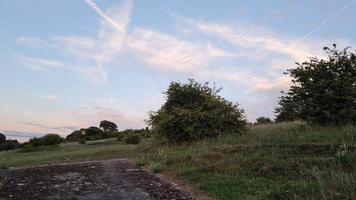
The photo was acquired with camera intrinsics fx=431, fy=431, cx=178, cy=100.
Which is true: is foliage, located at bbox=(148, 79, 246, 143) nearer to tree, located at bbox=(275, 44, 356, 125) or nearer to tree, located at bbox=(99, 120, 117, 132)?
tree, located at bbox=(275, 44, 356, 125)

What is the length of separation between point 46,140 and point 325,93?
3605 cm

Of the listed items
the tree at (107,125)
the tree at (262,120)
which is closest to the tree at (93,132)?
the tree at (107,125)

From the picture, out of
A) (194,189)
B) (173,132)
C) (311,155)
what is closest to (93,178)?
(194,189)

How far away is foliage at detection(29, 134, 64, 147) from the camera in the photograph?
48.9m

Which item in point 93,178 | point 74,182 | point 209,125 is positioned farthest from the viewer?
point 209,125

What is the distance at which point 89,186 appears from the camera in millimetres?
12539

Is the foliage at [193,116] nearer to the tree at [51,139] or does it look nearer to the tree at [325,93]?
the tree at [325,93]

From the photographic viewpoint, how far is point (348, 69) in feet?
73.8

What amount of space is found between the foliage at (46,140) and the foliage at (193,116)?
80.9 feet

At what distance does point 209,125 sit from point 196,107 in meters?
1.73

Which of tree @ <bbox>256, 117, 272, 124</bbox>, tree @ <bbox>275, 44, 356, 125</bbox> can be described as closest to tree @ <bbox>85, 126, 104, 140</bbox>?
tree @ <bbox>256, 117, 272, 124</bbox>

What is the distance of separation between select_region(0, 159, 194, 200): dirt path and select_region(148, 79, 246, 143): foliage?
364 inches

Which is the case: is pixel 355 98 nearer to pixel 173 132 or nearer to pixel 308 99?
pixel 308 99

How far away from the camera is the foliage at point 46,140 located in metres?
48.9
